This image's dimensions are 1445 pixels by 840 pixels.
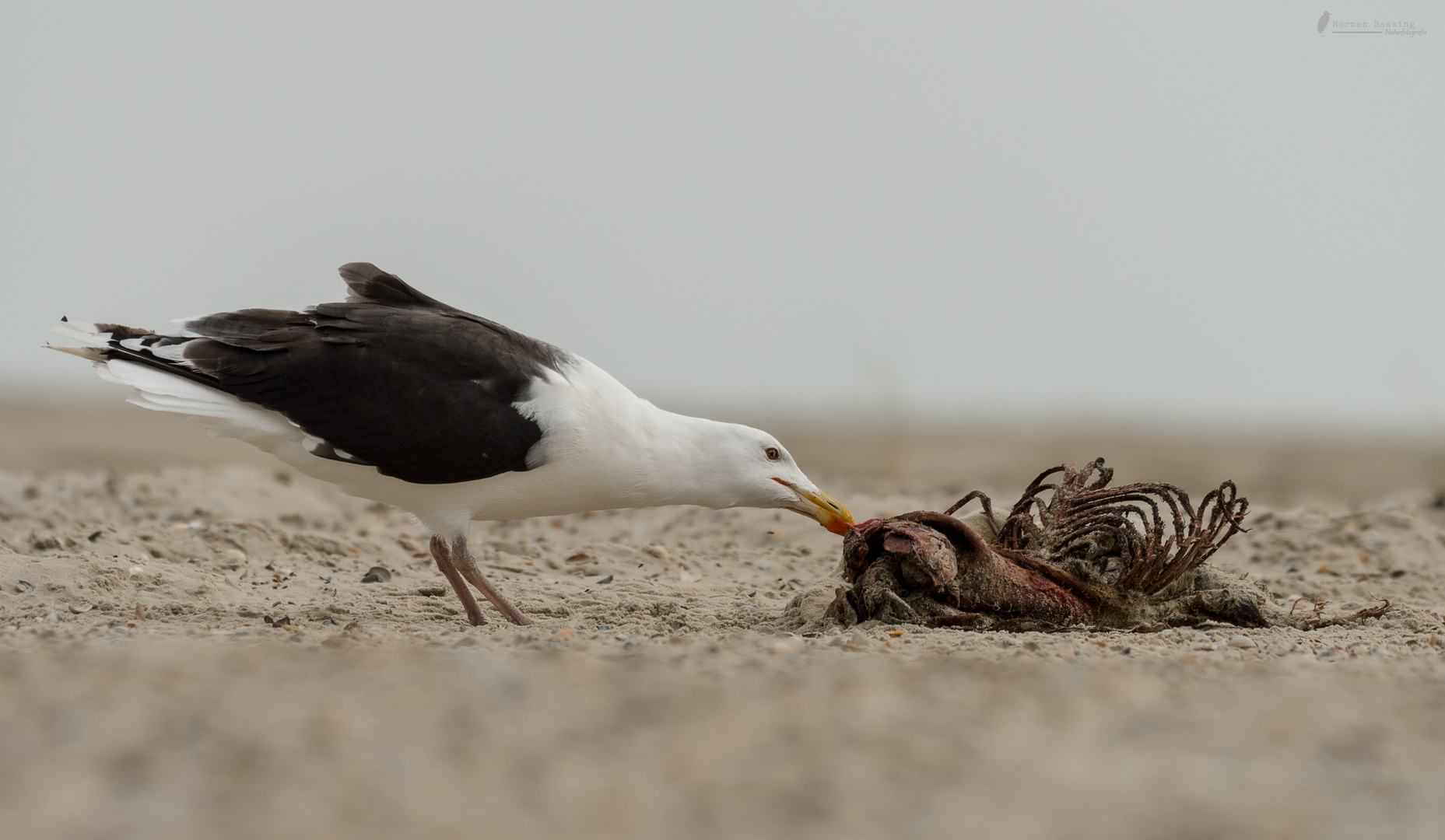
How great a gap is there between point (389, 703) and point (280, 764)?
461mm

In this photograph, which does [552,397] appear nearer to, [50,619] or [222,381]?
[222,381]

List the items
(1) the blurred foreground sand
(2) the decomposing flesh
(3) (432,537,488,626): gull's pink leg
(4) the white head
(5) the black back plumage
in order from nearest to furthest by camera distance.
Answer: (1) the blurred foreground sand → (2) the decomposing flesh → (5) the black back plumage → (3) (432,537,488,626): gull's pink leg → (4) the white head

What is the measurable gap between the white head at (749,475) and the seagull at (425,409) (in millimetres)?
13

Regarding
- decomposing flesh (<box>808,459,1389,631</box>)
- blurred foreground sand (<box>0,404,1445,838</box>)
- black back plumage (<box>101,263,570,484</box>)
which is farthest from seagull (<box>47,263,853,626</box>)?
decomposing flesh (<box>808,459,1389,631</box>)

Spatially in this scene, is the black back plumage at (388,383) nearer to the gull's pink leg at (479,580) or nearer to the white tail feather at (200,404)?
the white tail feather at (200,404)

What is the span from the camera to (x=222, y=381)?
5.56m

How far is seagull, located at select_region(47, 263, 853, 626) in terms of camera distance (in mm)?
5523

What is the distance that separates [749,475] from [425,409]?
1622 millimetres

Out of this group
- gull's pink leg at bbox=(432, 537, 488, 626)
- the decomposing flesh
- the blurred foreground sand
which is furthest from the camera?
gull's pink leg at bbox=(432, 537, 488, 626)

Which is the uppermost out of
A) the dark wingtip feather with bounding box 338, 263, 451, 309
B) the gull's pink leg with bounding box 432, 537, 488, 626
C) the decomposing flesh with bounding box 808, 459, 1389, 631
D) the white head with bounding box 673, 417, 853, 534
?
the dark wingtip feather with bounding box 338, 263, 451, 309

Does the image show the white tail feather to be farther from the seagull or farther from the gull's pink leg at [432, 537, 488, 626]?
the gull's pink leg at [432, 537, 488, 626]

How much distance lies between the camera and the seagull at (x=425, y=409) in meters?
5.52

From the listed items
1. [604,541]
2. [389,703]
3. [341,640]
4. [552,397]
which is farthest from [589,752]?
[604,541]

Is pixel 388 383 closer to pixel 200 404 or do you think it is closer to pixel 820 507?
pixel 200 404
